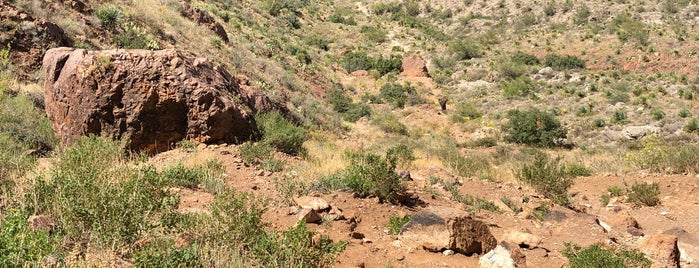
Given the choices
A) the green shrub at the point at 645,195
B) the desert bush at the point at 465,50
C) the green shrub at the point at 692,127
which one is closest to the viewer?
the green shrub at the point at 645,195

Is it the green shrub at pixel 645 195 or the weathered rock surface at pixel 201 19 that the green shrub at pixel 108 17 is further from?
the green shrub at pixel 645 195

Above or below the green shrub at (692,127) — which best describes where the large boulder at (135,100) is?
above

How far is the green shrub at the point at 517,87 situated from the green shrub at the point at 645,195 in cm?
1774

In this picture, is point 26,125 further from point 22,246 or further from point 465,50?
point 465,50

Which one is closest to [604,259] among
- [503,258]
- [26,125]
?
[503,258]

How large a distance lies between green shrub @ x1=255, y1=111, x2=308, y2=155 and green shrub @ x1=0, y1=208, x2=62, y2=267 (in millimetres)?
5508

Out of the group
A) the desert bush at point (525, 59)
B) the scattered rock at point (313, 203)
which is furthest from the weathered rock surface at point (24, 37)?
the desert bush at point (525, 59)

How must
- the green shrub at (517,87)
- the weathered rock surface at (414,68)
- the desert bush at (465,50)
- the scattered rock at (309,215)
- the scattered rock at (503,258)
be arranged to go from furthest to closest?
the desert bush at (465,50) → the weathered rock surface at (414,68) → the green shrub at (517,87) → the scattered rock at (309,215) → the scattered rock at (503,258)

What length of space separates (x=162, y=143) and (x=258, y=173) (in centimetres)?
210

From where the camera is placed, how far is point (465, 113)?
23.1 m

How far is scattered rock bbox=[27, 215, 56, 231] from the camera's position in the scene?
3.49 metres

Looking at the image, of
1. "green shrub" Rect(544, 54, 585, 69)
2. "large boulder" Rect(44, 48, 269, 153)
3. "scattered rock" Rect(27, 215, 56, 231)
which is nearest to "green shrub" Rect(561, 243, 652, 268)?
"scattered rock" Rect(27, 215, 56, 231)

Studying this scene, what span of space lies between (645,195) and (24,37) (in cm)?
1316

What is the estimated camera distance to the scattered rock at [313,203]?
538 centimetres
